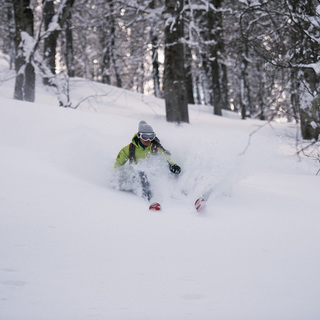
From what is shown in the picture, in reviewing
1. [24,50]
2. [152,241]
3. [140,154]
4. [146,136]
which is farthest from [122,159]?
[24,50]

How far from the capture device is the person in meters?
4.61

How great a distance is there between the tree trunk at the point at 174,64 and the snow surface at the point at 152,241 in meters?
3.98

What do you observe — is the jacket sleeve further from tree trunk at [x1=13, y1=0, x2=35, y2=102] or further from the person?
tree trunk at [x1=13, y1=0, x2=35, y2=102]

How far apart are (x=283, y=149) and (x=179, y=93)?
3244mm

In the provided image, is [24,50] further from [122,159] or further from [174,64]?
[122,159]

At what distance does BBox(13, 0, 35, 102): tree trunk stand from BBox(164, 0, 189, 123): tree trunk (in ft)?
11.8

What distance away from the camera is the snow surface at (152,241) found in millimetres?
1861

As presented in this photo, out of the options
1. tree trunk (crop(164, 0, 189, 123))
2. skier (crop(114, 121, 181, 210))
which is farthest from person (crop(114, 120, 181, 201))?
tree trunk (crop(164, 0, 189, 123))

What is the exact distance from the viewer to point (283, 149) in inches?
347

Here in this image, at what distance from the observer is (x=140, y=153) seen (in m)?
A: 4.79

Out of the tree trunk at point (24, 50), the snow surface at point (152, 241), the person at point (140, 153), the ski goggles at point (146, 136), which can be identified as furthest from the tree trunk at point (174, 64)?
the ski goggles at point (146, 136)

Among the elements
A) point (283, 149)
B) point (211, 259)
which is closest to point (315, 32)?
point (211, 259)

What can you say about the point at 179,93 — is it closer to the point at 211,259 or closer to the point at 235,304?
the point at 211,259

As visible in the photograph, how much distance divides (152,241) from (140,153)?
222cm
